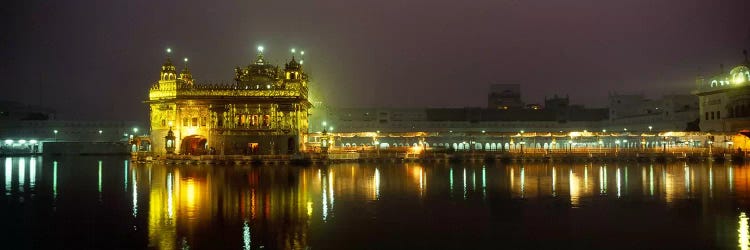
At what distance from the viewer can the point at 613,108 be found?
102625 mm

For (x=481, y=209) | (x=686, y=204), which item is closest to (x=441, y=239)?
(x=481, y=209)

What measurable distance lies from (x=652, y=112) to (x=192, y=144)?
63160mm

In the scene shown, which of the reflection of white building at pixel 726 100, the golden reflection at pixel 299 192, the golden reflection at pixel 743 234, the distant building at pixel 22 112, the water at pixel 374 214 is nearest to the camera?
the golden reflection at pixel 743 234

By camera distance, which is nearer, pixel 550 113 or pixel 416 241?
pixel 416 241

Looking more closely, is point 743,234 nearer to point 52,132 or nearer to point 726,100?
point 726,100

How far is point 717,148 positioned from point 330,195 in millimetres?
49278

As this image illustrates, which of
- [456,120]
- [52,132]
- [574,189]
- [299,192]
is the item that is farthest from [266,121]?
[52,132]

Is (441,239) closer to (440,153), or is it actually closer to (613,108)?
(440,153)

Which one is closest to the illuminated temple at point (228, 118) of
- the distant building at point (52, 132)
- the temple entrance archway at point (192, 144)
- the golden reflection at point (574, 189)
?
the temple entrance archway at point (192, 144)

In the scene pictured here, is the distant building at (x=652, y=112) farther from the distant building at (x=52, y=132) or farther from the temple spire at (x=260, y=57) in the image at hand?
the distant building at (x=52, y=132)

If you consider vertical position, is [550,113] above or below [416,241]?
above

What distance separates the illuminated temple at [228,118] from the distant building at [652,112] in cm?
4824

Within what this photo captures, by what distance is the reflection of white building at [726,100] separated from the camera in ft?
222

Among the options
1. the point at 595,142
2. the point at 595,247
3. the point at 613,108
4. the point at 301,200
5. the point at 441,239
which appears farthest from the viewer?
the point at 613,108
